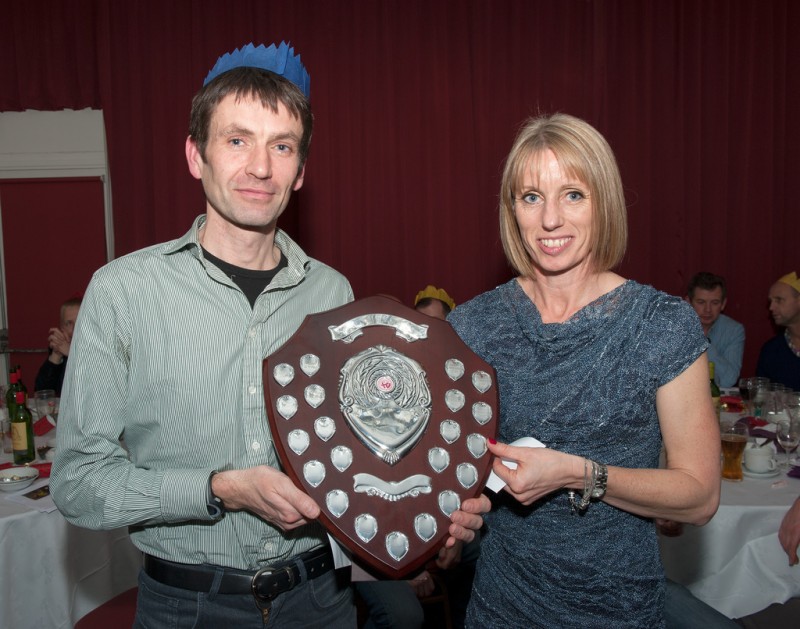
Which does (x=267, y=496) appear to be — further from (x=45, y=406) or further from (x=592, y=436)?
(x=45, y=406)

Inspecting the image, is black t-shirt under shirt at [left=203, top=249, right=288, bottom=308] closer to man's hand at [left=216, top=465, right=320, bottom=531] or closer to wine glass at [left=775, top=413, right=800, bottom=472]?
man's hand at [left=216, top=465, right=320, bottom=531]

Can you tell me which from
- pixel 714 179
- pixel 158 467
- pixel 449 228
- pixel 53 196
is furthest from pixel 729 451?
pixel 53 196

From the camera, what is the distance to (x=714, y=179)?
5.63m

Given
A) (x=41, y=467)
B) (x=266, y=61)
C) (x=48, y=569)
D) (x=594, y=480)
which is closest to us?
(x=594, y=480)

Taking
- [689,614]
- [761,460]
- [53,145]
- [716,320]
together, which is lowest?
[689,614]

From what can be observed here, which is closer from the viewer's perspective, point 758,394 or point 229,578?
point 229,578

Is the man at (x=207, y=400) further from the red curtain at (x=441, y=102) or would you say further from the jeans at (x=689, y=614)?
the red curtain at (x=441, y=102)

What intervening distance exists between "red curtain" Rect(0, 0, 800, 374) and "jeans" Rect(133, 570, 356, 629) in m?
4.10

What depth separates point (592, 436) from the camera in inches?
60.1

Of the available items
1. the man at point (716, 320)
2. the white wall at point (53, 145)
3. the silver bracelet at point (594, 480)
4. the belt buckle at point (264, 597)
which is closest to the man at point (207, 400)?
the belt buckle at point (264, 597)

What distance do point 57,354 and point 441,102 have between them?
10.8 feet

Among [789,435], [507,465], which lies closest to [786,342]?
[789,435]

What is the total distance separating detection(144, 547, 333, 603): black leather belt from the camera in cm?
149

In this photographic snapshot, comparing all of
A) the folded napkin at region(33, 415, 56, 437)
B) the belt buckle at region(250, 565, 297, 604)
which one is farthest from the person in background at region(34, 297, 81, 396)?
the belt buckle at region(250, 565, 297, 604)
